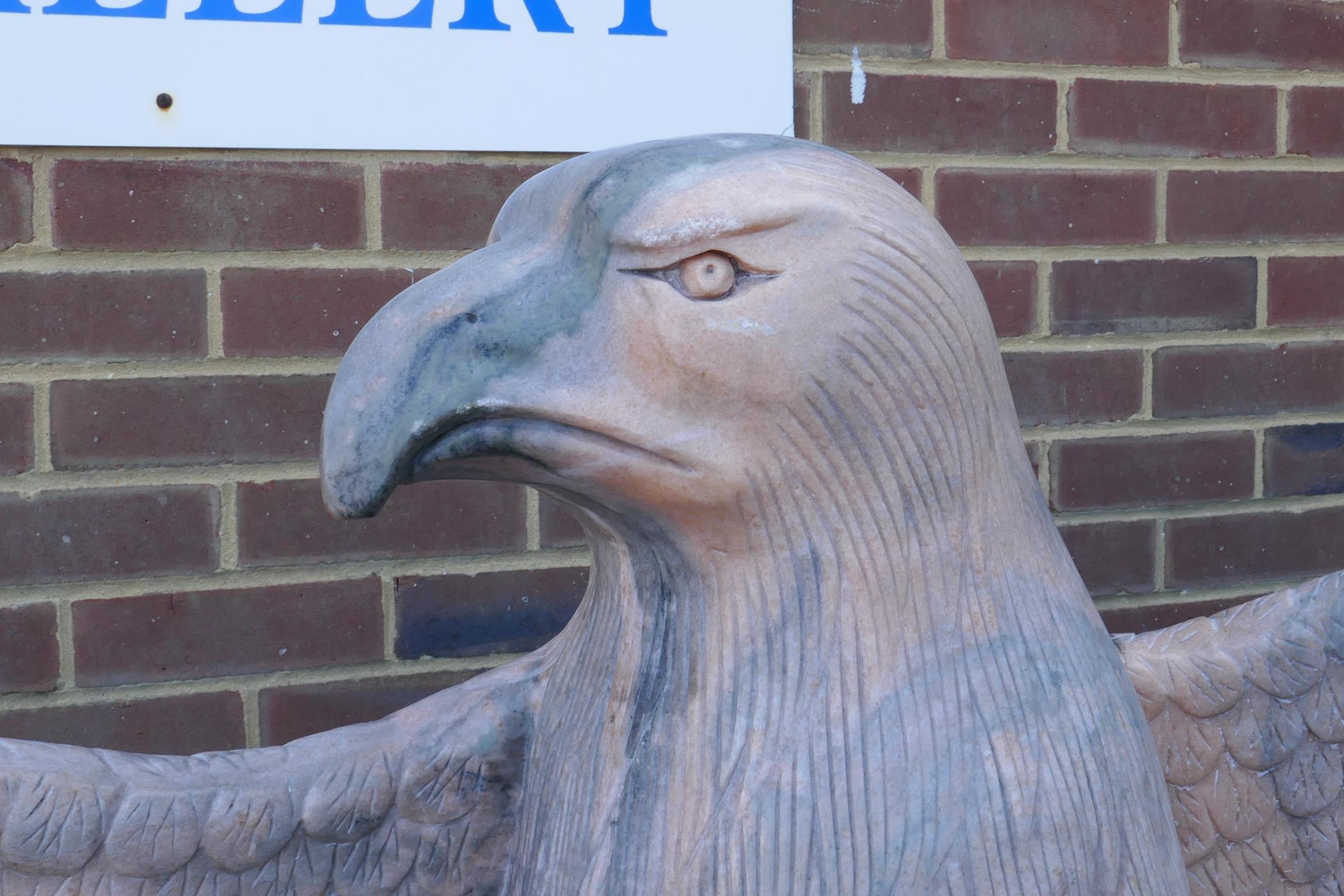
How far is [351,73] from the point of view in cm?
144

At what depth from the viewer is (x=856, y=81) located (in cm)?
165

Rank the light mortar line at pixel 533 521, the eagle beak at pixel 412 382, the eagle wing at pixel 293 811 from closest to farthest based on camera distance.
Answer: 1. the eagle beak at pixel 412 382
2. the eagle wing at pixel 293 811
3. the light mortar line at pixel 533 521

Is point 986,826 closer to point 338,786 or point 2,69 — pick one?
point 338,786

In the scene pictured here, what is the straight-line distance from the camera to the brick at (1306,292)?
1852 millimetres

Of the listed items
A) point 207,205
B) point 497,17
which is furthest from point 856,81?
point 207,205

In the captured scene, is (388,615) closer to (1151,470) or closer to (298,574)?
(298,574)

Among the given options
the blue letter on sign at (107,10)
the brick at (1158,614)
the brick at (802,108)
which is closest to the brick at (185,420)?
the blue letter on sign at (107,10)

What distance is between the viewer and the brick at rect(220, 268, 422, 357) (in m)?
1.47

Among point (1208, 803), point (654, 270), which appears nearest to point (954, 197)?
point (1208, 803)

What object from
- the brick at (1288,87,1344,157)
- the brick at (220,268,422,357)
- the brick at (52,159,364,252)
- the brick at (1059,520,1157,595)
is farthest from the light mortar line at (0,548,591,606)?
the brick at (1288,87,1344,157)

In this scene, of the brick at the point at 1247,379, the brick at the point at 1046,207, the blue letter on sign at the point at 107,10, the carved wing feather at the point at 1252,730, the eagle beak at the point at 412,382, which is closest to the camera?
the eagle beak at the point at 412,382

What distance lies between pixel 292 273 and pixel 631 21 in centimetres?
50

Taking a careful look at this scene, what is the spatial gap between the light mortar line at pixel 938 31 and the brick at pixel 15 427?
1197 mm

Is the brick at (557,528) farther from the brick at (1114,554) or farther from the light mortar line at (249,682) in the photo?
the brick at (1114,554)
